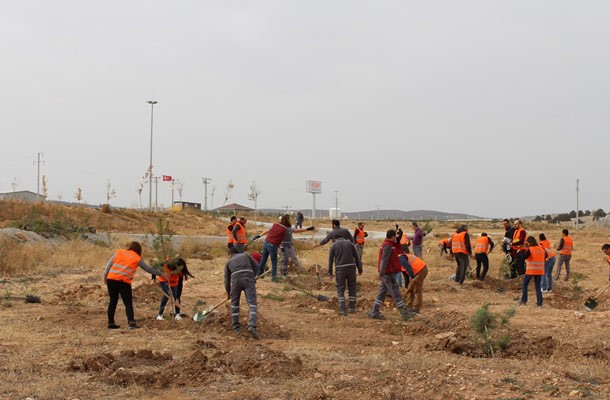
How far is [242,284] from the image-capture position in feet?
31.8

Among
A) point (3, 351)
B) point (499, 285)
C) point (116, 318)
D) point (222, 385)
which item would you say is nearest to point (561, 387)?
point (222, 385)

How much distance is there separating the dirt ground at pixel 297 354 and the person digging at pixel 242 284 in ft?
0.92

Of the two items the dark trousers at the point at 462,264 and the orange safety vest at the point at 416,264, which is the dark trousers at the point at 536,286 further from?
the dark trousers at the point at 462,264

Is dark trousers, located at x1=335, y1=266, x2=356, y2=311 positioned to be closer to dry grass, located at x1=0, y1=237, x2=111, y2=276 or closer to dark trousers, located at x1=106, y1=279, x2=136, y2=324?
dark trousers, located at x1=106, y1=279, x2=136, y2=324

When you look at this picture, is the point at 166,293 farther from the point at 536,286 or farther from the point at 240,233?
the point at 536,286

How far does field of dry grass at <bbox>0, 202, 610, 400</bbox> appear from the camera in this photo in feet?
21.2

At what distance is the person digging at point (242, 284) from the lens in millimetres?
9688

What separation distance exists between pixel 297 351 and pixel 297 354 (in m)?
0.25

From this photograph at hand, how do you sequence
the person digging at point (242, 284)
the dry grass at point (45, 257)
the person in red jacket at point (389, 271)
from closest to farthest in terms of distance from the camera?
1. the person digging at point (242, 284)
2. the person in red jacket at point (389, 271)
3. the dry grass at point (45, 257)

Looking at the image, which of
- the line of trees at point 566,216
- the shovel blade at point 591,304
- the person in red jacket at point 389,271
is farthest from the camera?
the line of trees at point 566,216

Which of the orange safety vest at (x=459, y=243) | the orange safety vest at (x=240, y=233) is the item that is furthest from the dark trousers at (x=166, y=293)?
the orange safety vest at (x=459, y=243)

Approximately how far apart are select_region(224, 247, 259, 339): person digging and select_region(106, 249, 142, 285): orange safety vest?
1.51 m

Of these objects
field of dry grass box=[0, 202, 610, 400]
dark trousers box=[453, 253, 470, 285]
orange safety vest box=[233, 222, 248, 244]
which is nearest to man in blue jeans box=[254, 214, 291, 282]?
field of dry grass box=[0, 202, 610, 400]

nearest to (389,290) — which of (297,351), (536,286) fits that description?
(297,351)
